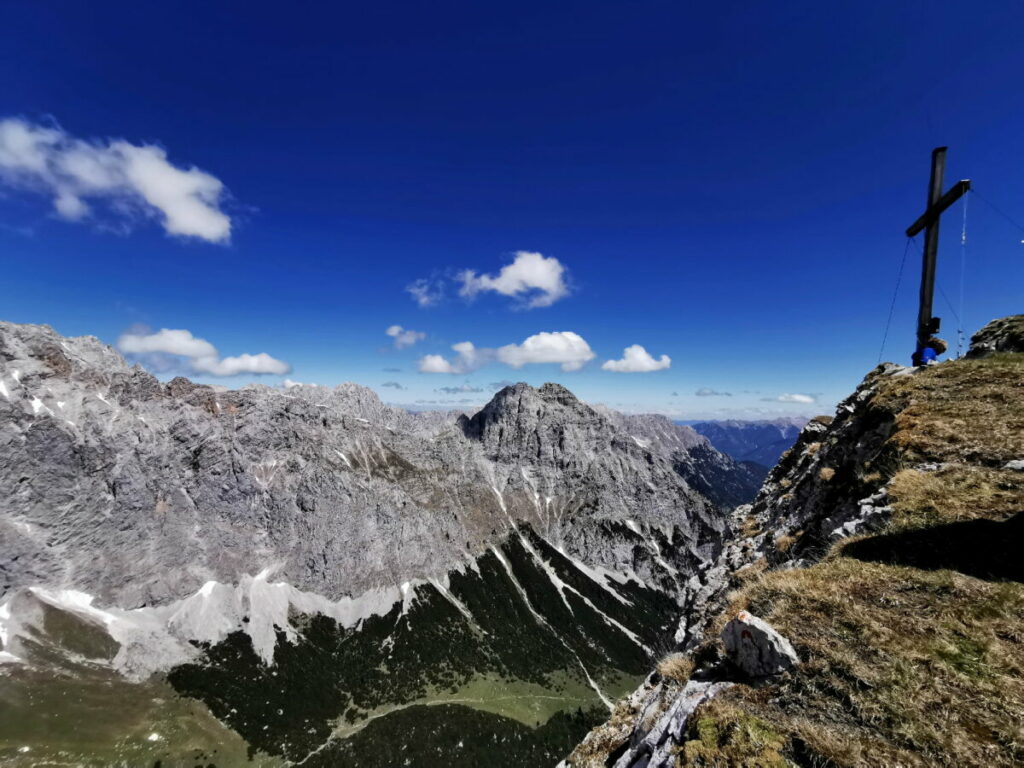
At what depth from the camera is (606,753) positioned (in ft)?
44.7

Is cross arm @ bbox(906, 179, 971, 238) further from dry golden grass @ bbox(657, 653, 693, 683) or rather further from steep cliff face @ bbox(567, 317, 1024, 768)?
dry golden grass @ bbox(657, 653, 693, 683)

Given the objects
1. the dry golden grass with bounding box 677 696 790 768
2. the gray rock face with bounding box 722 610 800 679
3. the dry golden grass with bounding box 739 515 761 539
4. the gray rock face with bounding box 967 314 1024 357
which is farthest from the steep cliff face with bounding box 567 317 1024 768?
the dry golden grass with bounding box 739 515 761 539

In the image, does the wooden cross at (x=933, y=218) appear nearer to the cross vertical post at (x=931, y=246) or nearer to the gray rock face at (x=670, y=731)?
the cross vertical post at (x=931, y=246)

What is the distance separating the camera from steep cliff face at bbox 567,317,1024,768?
316 inches

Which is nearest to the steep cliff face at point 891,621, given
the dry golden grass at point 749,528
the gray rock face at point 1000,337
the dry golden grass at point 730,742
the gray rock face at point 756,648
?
the dry golden grass at point 730,742

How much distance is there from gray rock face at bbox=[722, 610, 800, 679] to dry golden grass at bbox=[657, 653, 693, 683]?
2.34m

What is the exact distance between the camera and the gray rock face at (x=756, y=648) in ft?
33.6

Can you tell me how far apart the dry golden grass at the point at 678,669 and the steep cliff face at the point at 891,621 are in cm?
9

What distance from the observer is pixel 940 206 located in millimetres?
24047

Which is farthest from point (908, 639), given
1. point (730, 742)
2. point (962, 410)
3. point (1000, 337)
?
→ point (1000, 337)

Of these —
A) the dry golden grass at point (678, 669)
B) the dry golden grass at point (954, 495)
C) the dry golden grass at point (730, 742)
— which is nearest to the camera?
the dry golden grass at point (730, 742)

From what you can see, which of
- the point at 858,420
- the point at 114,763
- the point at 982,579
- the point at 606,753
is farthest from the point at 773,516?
the point at 114,763

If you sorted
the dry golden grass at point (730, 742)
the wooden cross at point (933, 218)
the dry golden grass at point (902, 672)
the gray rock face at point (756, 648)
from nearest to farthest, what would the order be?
the dry golden grass at point (902, 672) < the dry golden grass at point (730, 742) < the gray rock face at point (756, 648) < the wooden cross at point (933, 218)

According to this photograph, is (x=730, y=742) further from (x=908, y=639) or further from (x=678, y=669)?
(x=678, y=669)
